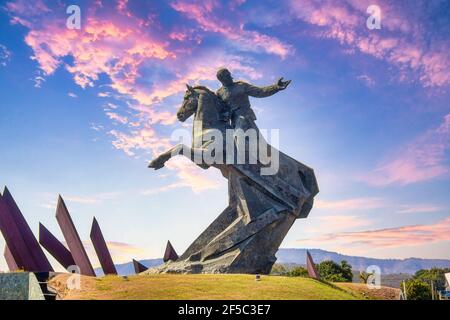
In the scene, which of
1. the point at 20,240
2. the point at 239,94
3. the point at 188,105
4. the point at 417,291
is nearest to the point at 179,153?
the point at 188,105

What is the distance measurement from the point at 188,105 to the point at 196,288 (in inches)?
339

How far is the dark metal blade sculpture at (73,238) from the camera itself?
1518cm

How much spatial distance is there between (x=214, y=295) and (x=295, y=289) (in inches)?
88.3

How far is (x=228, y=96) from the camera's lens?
57.1 feet

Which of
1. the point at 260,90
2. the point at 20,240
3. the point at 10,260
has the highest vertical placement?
the point at 260,90

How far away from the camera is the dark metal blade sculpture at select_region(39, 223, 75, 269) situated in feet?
52.2

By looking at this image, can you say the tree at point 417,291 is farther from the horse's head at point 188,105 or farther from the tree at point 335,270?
the horse's head at point 188,105

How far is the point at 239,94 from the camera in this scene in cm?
1744

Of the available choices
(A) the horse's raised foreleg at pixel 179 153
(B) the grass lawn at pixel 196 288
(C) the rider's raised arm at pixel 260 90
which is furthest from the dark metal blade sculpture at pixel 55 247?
(C) the rider's raised arm at pixel 260 90

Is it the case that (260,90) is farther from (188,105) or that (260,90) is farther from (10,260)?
(10,260)

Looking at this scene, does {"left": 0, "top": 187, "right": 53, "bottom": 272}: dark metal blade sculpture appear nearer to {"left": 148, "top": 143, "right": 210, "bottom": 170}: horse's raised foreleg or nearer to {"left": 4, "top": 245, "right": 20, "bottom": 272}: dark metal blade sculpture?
{"left": 4, "top": 245, "right": 20, "bottom": 272}: dark metal blade sculpture

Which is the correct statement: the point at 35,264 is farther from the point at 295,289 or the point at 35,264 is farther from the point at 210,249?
the point at 295,289

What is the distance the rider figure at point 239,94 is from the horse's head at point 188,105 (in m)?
0.95
